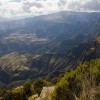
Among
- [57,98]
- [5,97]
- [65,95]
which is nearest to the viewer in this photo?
[65,95]

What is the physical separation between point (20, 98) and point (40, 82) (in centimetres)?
1591

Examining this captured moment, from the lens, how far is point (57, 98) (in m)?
87.4

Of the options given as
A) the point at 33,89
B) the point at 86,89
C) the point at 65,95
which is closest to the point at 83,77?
the point at 86,89

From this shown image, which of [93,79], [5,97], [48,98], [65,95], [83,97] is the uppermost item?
[93,79]

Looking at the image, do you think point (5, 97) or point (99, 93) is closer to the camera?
point (99, 93)

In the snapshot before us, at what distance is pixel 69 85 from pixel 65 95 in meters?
5.15

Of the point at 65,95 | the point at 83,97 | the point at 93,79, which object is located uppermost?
the point at 93,79

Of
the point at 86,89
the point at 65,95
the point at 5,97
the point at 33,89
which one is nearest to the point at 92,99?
the point at 86,89

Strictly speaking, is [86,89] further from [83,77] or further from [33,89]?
[33,89]

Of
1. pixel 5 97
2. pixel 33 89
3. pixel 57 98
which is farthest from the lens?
pixel 5 97

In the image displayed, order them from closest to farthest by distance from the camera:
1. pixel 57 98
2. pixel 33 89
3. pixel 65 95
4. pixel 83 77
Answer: pixel 83 77
pixel 65 95
pixel 57 98
pixel 33 89

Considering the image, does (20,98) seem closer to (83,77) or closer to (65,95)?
(65,95)

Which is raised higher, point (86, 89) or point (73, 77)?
point (86, 89)

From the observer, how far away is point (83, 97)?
66.9 ft
